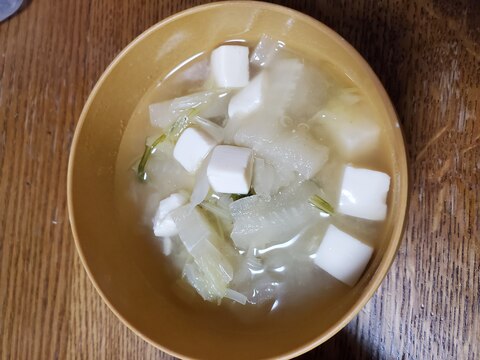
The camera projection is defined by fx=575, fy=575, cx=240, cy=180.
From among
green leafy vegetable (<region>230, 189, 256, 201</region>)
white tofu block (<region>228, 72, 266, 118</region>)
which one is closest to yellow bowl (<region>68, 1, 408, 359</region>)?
white tofu block (<region>228, 72, 266, 118</region>)

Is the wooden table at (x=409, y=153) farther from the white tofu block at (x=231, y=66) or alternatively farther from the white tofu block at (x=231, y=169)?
the white tofu block at (x=231, y=169)

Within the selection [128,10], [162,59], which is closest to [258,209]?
[162,59]

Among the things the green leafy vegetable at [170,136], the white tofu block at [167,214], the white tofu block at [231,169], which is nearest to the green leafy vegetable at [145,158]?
the green leafy vegetable at [170,136]

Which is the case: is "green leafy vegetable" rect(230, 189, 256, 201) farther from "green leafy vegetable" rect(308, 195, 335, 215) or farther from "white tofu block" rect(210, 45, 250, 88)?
"white tofu block" rect(210, 45, 250, 88)

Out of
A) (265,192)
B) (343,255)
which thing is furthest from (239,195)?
(343,255)

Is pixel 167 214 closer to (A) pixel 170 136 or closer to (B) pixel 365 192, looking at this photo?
(A) pixel 170 136

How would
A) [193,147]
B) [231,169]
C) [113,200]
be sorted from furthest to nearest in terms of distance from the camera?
[113,200] < [193,147] < [231,169]

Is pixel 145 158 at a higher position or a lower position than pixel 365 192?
higher
